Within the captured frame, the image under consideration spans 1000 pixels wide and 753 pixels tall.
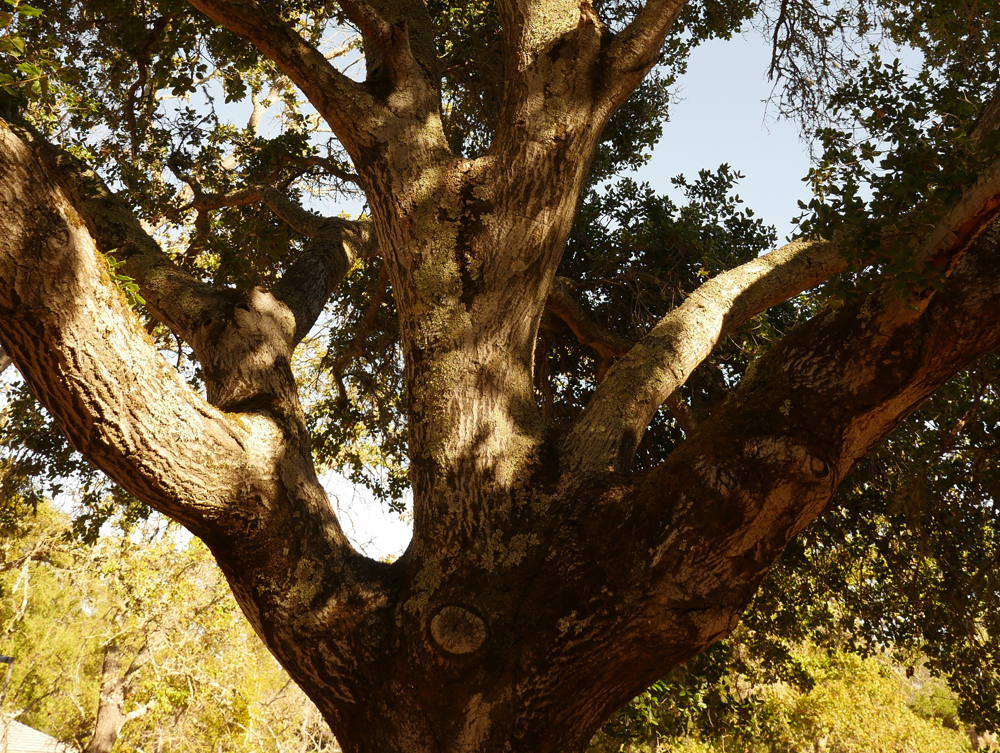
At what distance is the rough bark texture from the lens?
92.0 inches

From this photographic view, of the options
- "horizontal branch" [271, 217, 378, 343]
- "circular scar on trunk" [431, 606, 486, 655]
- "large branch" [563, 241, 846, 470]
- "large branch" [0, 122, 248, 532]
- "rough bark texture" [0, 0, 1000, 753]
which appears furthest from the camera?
"horizontal branch" [271, 217, 378, 343]

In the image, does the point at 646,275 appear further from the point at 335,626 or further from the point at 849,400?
the point at 335,626

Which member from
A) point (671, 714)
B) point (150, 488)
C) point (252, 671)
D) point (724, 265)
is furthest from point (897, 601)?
point (252, 671)

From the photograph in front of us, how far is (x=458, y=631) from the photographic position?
2549mm

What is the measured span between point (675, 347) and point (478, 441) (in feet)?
3.84

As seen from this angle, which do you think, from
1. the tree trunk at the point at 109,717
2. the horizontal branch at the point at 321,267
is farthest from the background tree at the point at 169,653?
the horizontal branch at the point at 321,267

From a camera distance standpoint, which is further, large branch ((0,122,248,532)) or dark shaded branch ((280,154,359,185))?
dark shaded branch ((280,154,359,185))

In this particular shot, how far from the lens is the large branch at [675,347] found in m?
3.14

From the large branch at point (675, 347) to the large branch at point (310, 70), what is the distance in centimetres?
181

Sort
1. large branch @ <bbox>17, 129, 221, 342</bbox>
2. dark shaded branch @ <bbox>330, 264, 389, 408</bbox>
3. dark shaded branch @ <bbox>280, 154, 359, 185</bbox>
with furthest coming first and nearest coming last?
dark shaded branch @ <bbox>280, 154, 359, 185</bbox>
dark shaded branch @ <bbox>330, 264, 389, 408</bbox>
large branch @ <bbox>17, 129, 221, 342</bbox>

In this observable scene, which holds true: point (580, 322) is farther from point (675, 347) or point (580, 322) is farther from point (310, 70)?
point (310, 70)

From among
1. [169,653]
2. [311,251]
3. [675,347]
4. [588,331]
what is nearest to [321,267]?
[311,251]

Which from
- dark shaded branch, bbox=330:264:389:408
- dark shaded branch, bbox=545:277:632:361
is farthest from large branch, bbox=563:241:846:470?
dark shaded branch, bbox=330:264:389:408

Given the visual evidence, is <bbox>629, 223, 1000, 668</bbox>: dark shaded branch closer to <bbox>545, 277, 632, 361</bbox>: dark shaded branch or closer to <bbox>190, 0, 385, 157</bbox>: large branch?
<bbox>190, 0, 385, 157</bbox>: large branch
